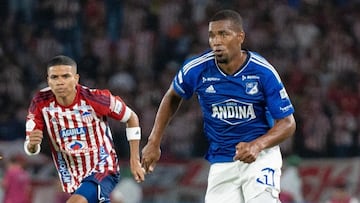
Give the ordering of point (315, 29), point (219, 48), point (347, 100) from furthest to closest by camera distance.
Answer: point (315, 29) → point (347, 100) → point (219, 48)

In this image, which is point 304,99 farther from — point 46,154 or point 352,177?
point 46,154

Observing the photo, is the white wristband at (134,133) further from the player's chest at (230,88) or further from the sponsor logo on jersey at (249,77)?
the sponsor logo on jersey at (249,77)

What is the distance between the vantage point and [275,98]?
871 cm

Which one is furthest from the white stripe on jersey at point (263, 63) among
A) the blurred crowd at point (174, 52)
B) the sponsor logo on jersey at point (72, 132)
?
the blurred crowd at point (174, 52)

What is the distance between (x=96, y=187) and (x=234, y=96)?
154cm

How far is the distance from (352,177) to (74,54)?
5282 millimetres

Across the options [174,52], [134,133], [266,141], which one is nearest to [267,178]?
[266,141]

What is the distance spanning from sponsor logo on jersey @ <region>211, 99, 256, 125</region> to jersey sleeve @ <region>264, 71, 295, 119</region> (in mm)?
192

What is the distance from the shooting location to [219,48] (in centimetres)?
868

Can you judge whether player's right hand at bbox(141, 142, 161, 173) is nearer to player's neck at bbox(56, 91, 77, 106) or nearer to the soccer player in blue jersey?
the soccer player in blue jersey

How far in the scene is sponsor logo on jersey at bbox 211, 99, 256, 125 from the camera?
29.1ft

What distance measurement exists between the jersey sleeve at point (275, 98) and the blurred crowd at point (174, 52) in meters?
9.02

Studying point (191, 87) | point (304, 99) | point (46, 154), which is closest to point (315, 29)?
point (304, 99)

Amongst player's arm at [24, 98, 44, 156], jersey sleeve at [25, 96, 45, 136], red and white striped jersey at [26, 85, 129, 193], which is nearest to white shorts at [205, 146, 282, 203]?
red and white striped jersey at [26, 85, 129, 193]
